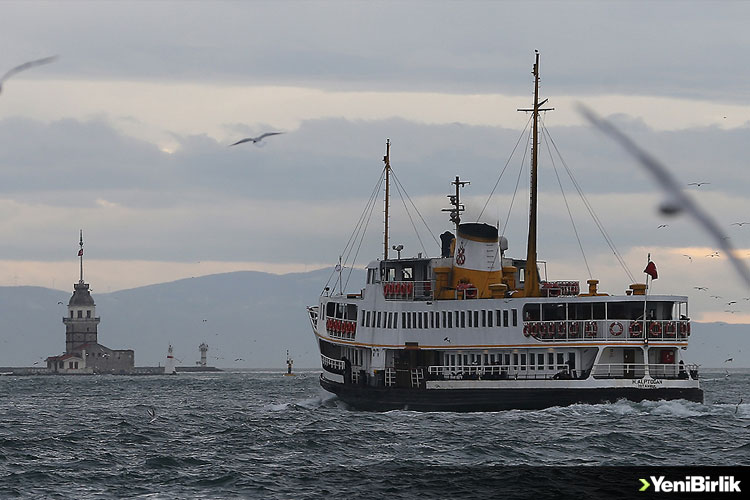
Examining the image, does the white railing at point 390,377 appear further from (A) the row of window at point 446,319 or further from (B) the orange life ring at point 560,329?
(B) the orange life ring at point 560,329

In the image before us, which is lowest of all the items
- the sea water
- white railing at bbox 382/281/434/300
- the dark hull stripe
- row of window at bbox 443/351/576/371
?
the sea water

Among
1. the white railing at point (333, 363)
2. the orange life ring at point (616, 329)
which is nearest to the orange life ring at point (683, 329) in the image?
the orange life ring at point (616, 329)

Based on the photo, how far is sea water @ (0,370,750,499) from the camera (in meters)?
39.1

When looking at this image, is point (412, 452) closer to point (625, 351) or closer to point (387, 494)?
point (387, 494)

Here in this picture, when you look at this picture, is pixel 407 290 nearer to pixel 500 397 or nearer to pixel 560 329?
pixel 500 397

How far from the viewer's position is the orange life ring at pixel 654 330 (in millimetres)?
62656

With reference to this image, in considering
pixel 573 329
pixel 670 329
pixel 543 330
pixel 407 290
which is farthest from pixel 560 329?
pixel 407 290

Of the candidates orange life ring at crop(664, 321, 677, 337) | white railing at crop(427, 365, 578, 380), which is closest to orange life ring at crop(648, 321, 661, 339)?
orange life ring at crop(664, 321, 677, 337)

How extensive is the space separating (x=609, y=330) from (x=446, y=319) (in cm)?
919

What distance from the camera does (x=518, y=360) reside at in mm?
65188

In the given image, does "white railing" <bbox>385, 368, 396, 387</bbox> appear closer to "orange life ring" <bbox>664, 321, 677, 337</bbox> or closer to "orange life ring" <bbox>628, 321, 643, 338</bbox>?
"orange life ring" <bbox>628, 321, 643, 338</bbox>

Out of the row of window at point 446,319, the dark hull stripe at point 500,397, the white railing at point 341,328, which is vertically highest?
the row of window at point 446,319

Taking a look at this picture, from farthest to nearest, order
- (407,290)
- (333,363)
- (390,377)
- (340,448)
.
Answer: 1. (333,363)
2. (407,290)
3. (390,377)
4. (340,448)
